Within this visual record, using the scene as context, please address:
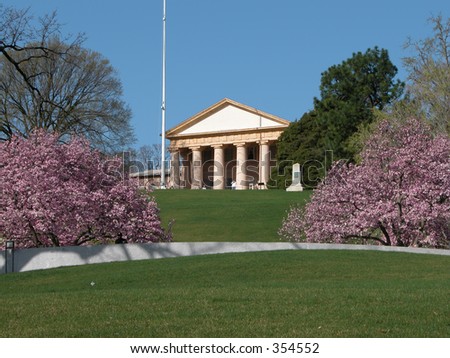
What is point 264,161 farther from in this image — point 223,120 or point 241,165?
point 223,120

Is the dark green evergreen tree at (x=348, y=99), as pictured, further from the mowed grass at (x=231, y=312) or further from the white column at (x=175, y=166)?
the mowed grass at (x=231, y=312)

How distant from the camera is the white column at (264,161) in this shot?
300 ft

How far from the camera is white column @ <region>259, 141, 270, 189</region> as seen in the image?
300 feet

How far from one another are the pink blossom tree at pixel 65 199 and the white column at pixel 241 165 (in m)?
67.6

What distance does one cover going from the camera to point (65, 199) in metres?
Answer: 25.2

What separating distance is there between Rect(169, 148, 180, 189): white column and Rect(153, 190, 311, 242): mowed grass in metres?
39.8

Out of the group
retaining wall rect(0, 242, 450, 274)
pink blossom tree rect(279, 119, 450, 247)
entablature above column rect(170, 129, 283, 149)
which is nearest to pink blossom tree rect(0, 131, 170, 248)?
retaining wall rect(0, 242, 450, 274)

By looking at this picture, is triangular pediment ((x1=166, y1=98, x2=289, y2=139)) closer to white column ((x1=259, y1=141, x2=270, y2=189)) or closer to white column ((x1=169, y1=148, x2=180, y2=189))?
white column ((x1=169, y1=148, x2=180, y2=189))

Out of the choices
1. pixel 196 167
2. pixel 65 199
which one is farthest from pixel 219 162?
pixel 65 199

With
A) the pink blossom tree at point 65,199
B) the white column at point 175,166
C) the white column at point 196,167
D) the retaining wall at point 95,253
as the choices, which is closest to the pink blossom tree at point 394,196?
the retaining wall at point 95,253

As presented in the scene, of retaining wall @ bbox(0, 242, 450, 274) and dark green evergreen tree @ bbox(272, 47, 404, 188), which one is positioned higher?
dark green evergreen tree @ bbox(272, 47, 404, 188)

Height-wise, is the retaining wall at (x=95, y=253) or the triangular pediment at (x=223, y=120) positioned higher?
the triangular pediment at (x=223, y=120)

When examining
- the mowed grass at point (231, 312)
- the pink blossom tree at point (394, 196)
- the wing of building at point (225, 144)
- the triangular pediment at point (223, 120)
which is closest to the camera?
the mowed grass at point (231, 312)

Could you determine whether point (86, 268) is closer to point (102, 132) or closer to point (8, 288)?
point (8, 288)
